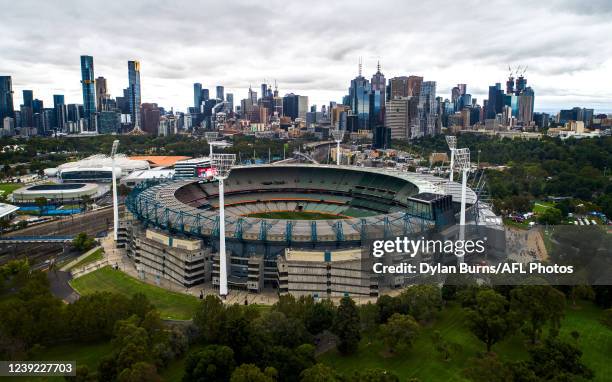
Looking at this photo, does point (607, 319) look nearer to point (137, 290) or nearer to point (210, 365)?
point (210, 365)

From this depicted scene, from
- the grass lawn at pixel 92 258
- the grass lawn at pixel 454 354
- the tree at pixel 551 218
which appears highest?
the tree at pixel 551 218

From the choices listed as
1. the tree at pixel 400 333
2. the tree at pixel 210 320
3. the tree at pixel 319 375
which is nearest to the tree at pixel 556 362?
the tree at pixel 400 333

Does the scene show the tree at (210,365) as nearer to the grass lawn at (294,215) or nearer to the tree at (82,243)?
the tree at (82,243)

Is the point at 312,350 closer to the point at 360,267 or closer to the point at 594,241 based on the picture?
the point at 360,267

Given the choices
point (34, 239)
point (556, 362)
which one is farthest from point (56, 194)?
point (556, 362)

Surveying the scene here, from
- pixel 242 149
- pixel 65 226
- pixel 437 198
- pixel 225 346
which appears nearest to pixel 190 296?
pixel 225 346

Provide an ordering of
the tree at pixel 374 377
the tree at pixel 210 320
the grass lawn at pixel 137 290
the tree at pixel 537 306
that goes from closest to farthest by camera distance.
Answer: the tree at pixel 374 377 < the tree at pixel 210 320 < the tree at pixel 537 306 < the grass lawn at pixel 137 290
